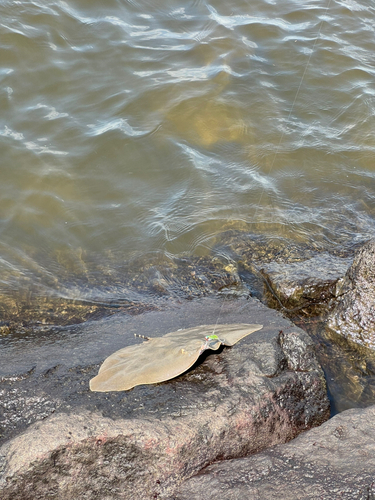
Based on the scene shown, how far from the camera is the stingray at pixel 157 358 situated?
3037 mm

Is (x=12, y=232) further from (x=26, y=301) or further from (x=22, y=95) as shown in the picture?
(x=22, y=95)

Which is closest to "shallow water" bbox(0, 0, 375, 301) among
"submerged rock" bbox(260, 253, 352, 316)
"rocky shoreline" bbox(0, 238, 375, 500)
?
"submerged rock" bbox(260, 253, 352, 316)

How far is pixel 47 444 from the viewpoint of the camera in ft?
8.41

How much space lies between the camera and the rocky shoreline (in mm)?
2551

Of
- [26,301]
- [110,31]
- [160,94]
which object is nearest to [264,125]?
[160,94]

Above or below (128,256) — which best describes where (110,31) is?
above

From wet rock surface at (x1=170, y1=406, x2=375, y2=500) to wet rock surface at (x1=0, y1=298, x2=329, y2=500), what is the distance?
0.16m

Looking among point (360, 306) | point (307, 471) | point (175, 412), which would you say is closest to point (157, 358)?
point (175, 412)

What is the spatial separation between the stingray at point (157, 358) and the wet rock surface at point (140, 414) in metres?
0.06

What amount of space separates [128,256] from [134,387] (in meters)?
2.19

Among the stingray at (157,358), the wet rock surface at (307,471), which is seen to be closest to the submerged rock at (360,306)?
the stingray at (157,358)

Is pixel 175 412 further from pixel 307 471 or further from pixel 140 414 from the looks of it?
pixel 307 471

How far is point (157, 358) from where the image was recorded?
317 cm

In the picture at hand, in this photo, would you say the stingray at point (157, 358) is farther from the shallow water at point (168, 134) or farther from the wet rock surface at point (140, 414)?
the shallow water at point (168, 134)
